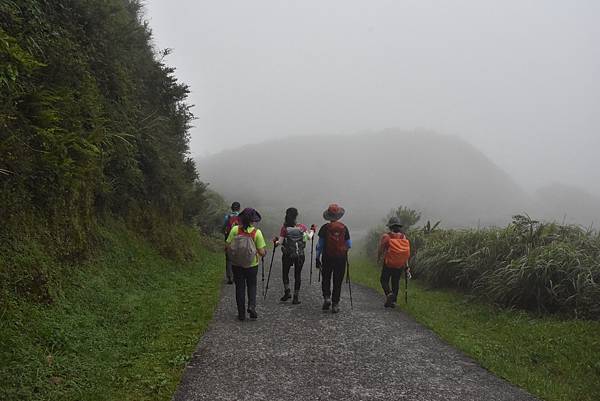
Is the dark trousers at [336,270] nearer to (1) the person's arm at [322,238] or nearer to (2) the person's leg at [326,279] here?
(2) the person's leg at [326,279]

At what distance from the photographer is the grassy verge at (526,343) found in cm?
583

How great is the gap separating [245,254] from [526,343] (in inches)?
214

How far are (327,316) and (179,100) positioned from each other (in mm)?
11161

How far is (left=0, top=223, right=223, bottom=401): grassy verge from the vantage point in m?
4.47

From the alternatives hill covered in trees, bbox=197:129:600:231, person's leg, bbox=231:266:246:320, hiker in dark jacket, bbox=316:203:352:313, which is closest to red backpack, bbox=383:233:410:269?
hiker in dark jacket, bbox=316:203:352:313

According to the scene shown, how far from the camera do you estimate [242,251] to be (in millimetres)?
7852

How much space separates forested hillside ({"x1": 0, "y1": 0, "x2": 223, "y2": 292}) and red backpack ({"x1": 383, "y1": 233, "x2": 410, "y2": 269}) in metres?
6.54

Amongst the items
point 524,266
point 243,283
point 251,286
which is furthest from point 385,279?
point 243,283

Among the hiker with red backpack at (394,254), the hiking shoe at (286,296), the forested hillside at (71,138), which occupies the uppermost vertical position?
the forested hillside at (71,138)

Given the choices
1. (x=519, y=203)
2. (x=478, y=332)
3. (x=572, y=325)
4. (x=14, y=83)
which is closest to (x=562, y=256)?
(x=572, y=325)

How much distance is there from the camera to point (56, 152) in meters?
6.70

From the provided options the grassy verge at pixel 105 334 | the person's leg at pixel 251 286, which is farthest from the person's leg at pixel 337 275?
the grassy verge at pixel 105 334

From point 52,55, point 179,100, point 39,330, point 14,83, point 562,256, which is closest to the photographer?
point 39,330

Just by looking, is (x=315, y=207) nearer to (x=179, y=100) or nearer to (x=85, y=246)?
(x=179, y=100)
